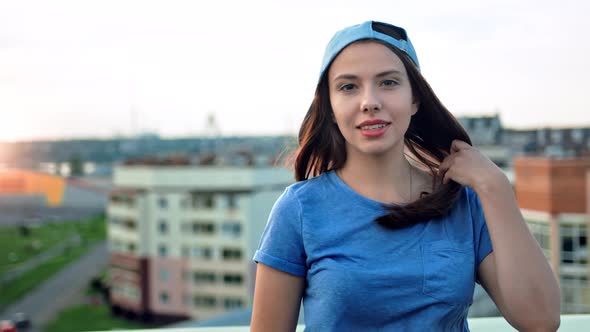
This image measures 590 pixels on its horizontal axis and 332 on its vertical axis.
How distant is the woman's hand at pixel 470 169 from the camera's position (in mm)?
817

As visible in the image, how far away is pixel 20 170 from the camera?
1219 inches

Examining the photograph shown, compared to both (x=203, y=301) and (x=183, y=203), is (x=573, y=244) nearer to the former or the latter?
(x=183, y=203)

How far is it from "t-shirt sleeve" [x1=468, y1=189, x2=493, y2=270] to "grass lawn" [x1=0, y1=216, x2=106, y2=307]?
3740cm

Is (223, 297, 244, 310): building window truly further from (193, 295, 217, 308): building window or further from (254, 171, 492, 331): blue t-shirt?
(254, 171, 492, 331): blue t-shirt

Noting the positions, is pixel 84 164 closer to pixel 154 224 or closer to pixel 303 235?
pixel 154 224

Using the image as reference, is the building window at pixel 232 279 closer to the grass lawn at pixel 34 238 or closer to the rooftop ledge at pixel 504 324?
the grass lawn at pixel 34 238

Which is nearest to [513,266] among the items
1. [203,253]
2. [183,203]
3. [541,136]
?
[183,203]

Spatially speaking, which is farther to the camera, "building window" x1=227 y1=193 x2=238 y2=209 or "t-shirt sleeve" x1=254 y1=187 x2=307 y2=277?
"building window" x1=227 y1=193 x2=238 y2=209

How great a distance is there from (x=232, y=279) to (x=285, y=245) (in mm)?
25570

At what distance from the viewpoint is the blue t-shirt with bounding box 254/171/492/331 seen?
0.76m

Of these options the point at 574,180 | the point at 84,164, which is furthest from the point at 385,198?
the point at 84,164

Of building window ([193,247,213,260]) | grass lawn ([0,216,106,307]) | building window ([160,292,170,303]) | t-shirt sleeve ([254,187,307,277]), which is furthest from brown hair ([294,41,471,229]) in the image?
grass lawn ([0,216,106,307])

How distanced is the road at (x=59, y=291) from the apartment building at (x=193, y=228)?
957cm

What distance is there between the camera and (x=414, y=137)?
3.09 ft
